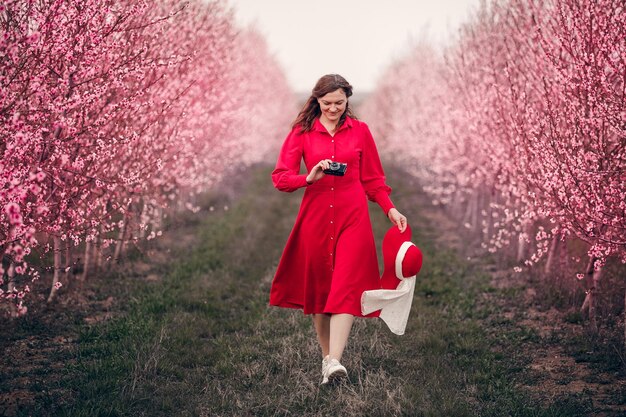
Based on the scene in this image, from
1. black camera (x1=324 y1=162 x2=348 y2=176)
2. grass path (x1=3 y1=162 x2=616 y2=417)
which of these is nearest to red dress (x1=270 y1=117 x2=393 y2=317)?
black camera (x1=324 y1=162 x2=348 y2=176)

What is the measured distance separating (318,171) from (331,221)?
1.61ft

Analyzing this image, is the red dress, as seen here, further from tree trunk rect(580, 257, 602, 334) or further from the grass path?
tree trunk rect(580, 257, 602, 334)

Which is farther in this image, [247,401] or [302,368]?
[302,368]

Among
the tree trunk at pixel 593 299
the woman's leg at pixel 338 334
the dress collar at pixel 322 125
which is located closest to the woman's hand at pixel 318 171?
the dress collar at pixel 322 125

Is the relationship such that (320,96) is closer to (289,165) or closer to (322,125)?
(322,125)

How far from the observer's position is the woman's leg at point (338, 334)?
5.03 metres

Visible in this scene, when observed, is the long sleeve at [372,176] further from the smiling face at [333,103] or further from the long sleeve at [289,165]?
the long sleeve at [289,165]

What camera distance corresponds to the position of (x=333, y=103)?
5.12 m

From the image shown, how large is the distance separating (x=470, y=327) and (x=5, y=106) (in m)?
5.14

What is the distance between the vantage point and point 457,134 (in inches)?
547

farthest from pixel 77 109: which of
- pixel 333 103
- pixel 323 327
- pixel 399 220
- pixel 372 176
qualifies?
pixel 399 220

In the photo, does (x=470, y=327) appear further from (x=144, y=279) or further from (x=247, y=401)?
(x=144, y=279)

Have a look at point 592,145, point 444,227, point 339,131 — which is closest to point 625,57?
point 592,145

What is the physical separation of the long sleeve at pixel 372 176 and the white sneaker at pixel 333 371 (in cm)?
135
